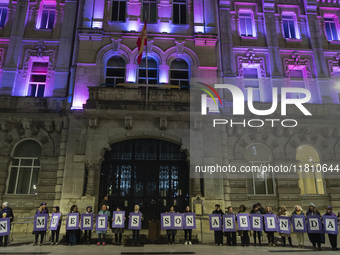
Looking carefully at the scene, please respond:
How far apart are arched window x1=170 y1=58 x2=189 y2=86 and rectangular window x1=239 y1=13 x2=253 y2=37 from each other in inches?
207

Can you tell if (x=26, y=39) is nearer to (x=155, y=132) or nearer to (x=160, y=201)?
(x=155, y=132)

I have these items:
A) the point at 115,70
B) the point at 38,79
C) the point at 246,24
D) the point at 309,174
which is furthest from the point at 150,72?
the point at 309,174

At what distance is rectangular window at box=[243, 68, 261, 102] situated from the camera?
2016cm

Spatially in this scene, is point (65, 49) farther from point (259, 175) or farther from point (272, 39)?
point (259, 175)

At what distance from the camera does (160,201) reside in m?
17.8

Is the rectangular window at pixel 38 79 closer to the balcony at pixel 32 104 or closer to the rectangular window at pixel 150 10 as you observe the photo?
the balcony at pixel 32 104

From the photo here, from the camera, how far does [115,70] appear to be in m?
19.7

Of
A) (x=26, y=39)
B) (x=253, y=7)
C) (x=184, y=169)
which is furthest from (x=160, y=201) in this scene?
(x=253, y=7)

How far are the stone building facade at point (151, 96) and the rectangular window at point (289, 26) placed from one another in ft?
0.31

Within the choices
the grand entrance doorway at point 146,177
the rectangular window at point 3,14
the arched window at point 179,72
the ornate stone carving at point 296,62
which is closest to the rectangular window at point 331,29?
the ornate stone carving at point 296,62

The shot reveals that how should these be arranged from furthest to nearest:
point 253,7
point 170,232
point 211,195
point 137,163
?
point 253,7, point 137,163, point 211,195, point 170,232

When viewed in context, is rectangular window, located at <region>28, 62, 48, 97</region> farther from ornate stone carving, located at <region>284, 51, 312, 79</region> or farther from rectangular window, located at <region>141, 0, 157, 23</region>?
ornate stone carving, located at <region>284, 51, 312, 79</region>

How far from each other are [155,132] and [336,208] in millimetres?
12124

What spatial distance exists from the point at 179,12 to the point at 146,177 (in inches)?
479
